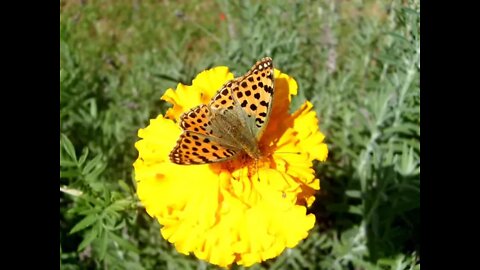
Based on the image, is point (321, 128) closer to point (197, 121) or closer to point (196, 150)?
point (197, 121)

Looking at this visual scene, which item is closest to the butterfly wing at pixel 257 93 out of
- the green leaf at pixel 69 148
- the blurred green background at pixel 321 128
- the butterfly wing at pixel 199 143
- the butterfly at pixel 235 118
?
the butterfly at pixel 235 118

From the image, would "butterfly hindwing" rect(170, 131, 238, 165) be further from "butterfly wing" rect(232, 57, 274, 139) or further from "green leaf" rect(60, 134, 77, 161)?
"green leaf" rect(60, 134, 77, 161)

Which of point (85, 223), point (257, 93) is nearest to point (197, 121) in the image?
point (257, 93)

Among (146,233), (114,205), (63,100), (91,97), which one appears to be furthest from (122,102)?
(114,205)

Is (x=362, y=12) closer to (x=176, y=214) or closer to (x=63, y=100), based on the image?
(x=63, y=100)

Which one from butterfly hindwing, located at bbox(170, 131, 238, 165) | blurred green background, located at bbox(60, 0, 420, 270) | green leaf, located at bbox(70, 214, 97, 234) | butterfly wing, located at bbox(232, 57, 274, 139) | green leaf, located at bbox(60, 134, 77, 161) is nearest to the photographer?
butterfly hindwing, located at bbox(170, 131, 238, 165)

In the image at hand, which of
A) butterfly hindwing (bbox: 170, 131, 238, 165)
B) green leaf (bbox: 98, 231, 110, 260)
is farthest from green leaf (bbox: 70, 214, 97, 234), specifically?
butterfly hindwing (bbox: 170, 131, 238, 165)
